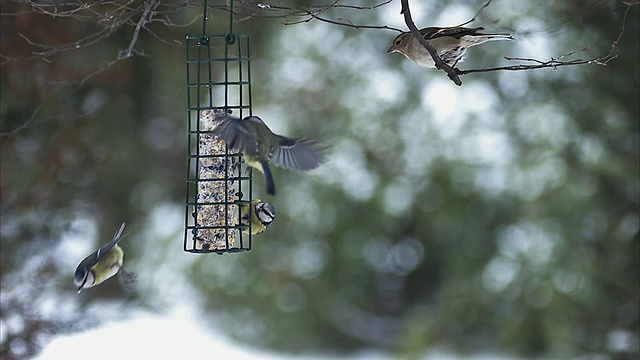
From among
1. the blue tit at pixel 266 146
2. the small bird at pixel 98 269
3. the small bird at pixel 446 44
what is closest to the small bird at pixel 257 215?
the blue tit at pixel 266 146

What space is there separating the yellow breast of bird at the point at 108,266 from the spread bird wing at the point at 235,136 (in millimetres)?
1035

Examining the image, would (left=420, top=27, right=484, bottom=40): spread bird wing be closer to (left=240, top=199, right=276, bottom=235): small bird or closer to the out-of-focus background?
(left=240, top=199, right=276, bottom=235): small bird

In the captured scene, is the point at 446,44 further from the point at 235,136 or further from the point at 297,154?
the point at 235,136

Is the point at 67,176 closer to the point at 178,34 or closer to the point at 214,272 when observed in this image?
the point at 178,34

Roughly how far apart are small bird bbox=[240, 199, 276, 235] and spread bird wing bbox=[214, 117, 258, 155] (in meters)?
0.63

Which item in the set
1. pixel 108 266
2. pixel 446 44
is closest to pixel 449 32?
pixel 446 44

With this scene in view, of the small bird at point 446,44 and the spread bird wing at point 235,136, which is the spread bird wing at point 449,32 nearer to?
the small bird at point 446,44

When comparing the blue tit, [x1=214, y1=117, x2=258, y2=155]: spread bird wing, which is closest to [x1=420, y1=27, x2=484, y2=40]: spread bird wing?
the blue tit

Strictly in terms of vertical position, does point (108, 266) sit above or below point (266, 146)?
below

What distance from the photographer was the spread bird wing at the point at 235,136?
2855 millimetres

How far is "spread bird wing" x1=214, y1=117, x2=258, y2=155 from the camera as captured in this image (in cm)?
286

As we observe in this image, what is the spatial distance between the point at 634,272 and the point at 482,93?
272 centimetres

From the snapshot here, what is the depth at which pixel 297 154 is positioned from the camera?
3457 mm

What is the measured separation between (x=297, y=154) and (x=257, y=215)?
12.1 inches
